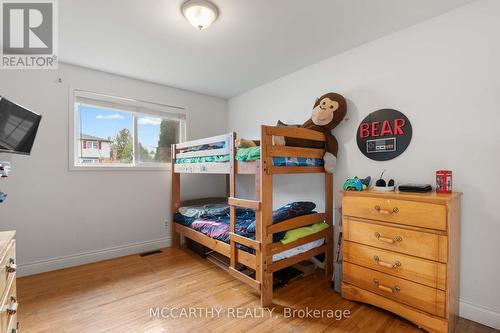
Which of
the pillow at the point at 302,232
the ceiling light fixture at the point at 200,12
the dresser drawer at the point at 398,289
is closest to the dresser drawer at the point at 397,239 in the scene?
the dresser drawer at the point at 398,289

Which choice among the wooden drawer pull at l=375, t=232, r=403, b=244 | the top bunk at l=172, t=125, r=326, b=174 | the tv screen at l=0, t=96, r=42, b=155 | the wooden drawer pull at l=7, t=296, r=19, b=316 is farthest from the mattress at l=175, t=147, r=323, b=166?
the wooden drawer pull at l=7, t=296, r=19, b=316

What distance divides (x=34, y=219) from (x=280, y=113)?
2.98m

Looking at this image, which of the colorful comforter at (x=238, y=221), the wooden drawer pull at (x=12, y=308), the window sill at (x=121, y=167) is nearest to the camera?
the wooden drawer pull at (x=12, y=308)

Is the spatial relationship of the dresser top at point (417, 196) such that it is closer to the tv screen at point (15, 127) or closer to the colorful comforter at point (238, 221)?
the colorful comforter at point (238, 221)

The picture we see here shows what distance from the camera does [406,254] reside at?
1.66 meters

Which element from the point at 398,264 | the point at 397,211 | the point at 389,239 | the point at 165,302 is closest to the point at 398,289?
the point at 398,264

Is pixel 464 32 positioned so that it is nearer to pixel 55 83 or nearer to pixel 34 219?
pixel 55 83

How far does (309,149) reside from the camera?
226 centimetres

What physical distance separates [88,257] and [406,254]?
10.5 ft

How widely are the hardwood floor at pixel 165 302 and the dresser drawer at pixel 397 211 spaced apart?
735 mm

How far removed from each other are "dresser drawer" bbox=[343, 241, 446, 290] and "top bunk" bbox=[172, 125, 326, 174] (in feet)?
2.60

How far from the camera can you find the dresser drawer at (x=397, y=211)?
154cm

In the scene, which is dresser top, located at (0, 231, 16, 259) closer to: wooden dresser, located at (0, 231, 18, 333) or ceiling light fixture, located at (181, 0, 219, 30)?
wooden dresser, located at (0, 231, 18, 333)

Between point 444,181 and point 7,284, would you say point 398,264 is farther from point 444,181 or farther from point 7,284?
point 7,284
